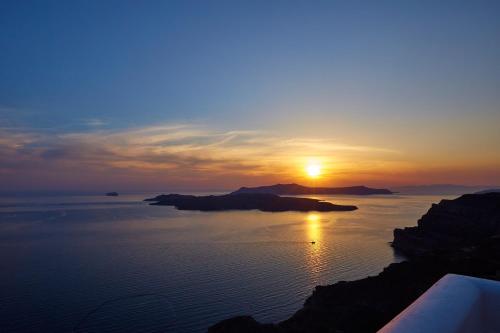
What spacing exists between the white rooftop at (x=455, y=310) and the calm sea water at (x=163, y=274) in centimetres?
2875

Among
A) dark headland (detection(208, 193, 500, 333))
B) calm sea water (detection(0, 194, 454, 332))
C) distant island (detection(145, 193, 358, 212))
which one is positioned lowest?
calm sea water (detection(0, 194, 454, 332))

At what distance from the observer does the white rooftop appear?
2.92 meters

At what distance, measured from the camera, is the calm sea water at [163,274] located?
104ft

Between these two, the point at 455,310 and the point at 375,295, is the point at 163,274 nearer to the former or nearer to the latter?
the point at 375,295

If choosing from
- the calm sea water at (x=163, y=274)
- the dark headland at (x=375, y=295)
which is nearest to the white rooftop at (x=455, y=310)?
the dark headland at (x=375, y=295)

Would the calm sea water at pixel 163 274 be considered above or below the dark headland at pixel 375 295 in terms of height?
below

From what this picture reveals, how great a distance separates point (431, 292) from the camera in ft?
12.7

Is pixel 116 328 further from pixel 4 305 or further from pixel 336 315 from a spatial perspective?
pixel 336 315

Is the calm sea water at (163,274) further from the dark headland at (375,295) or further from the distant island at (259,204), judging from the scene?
the distant island at (259,204)

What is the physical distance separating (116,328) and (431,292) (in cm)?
3063

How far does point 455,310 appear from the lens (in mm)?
3227

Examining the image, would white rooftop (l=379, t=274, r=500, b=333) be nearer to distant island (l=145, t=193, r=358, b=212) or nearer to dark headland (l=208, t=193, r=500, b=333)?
dark headland (l=208, t=193, r=500, b=333)

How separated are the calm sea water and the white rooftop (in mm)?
28751

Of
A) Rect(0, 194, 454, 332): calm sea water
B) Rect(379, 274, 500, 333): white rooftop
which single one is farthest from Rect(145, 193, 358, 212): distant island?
Rect(379, 274, 500, 333): white rooftop
